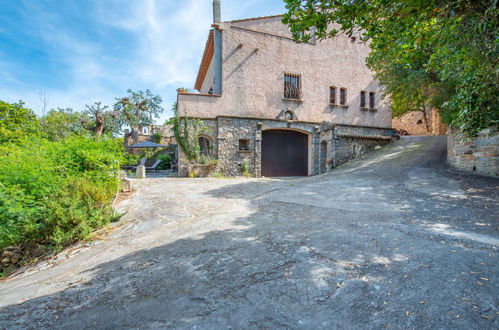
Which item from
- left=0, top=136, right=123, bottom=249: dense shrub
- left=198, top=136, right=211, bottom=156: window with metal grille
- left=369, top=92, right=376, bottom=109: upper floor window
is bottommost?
left=0, top=136, right=123, bottom=249: dense shrub

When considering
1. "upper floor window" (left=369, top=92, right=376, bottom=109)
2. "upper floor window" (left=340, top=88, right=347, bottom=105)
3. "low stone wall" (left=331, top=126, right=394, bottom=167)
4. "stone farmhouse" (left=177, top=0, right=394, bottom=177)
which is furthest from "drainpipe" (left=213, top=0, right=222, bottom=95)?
"upper floor window" (left=369, top=92, right=376, bottom=109)

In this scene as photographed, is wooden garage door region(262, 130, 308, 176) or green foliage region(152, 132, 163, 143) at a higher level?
green foliage region(152, 132, 163, 143)

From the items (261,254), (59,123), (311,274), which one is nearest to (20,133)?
(261,254)

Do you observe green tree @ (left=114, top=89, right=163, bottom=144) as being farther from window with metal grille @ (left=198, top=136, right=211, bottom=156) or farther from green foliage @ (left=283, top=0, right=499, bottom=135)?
green foliage @ (left=283, top=0, right=499, bottom=135)

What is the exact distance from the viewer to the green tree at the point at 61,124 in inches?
632

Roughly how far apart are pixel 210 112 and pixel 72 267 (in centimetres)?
797

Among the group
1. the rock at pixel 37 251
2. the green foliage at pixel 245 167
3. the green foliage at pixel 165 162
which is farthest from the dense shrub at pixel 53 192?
the green foliage at pixel 165 162

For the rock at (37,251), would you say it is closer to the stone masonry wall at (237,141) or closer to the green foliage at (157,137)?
the stone masonry wall at (237,141)

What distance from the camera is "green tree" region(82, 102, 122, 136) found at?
15180 mm

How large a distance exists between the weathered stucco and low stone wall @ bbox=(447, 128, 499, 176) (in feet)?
18.3

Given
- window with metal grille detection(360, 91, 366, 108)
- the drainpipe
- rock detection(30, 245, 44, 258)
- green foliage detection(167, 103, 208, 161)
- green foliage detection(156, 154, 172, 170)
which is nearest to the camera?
rock detection(30, 245, 44, 258)

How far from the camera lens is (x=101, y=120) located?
15461 mm

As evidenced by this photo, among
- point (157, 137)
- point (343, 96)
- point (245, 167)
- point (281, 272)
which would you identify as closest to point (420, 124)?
point (343, 96)

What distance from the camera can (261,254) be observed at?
2.36m
